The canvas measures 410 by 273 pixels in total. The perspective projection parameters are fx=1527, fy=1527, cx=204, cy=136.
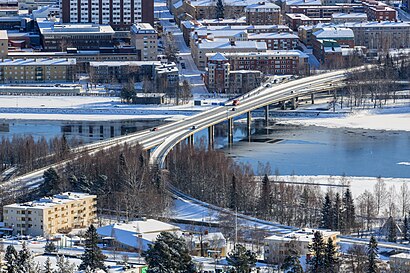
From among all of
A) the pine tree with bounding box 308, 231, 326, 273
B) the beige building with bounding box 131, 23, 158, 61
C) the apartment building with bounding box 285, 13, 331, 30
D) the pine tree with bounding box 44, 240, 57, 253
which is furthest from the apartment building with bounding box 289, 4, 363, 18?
the pine tree with bounding box 308, 231, 326, 273

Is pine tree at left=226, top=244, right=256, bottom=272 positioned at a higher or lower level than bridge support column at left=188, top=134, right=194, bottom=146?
higher

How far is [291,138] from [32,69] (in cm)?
1248

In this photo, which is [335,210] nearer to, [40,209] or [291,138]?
[40,209]

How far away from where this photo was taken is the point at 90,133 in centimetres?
3869

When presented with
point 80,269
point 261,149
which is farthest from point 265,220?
point 261,149

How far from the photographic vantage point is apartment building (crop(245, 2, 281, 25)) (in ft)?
189

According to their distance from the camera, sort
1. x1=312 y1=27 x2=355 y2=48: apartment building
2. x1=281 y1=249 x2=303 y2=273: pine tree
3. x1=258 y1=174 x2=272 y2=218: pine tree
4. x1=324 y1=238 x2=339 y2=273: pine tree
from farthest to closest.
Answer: x1=312 y1=27 x2=355 y2=48: apartment building, x1=258 y1=174 x2=272 y2=218: pine tree, x1=324 y1=238 x2=339 y2=273: pine tree, x1=281 y1=249 x2=303 y2=273: pine tree

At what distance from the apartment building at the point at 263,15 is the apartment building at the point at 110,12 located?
13.9ft

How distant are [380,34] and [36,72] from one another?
13258mm

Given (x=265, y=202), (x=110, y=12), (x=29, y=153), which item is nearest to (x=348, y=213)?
(x=265, y=202)

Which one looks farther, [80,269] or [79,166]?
[79,166]

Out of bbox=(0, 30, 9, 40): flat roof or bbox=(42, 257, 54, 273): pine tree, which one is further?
bbox=(0, 30, 9, 40): flat roof

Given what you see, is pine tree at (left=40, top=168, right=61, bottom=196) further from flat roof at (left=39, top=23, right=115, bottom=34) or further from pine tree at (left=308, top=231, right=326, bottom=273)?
flat roof at (left=39, top=23, right=115, bottom=34)

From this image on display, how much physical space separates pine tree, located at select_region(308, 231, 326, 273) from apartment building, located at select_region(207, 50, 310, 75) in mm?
26749
